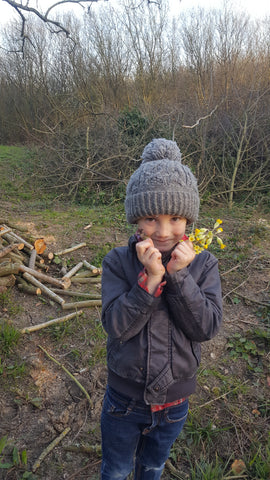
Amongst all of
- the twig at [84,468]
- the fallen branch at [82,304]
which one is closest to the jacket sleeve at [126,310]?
the twig at [84,468]

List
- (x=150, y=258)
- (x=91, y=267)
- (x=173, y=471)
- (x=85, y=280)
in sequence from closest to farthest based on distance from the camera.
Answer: (x=150, y=258)
(x=173, y=471)
(x=85, y=280)
(x=91, y=267)

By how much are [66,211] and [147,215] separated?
6.22 meters

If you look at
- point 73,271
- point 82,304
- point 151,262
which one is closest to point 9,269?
point 73,271

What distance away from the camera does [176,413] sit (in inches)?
59.3

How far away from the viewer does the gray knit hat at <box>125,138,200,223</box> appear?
54.6 inches

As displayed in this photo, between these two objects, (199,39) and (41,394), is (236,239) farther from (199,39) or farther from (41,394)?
(199,39)

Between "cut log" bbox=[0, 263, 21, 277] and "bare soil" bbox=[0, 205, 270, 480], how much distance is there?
0.19 m

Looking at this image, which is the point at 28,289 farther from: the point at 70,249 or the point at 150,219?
the point at 150,219

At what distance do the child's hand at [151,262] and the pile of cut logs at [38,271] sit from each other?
2699mm

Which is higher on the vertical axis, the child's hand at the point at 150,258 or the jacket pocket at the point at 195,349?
the child's hand at the point at 150,258

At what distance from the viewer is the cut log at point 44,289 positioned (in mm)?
3975

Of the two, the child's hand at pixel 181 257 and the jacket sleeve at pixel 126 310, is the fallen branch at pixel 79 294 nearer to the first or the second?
the jacket sleeve at pixel 126 310

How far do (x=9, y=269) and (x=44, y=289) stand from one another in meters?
0.46

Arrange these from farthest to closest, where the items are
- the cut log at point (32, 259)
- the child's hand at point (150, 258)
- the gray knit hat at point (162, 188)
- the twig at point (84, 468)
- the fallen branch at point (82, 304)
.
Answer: the cut log at point (32, 259)
the fallen branch at point (82, 304)
the twig at point (84, 468)
the gray knit hat at point (162, 188)
the child's hand at point (150, 258)
